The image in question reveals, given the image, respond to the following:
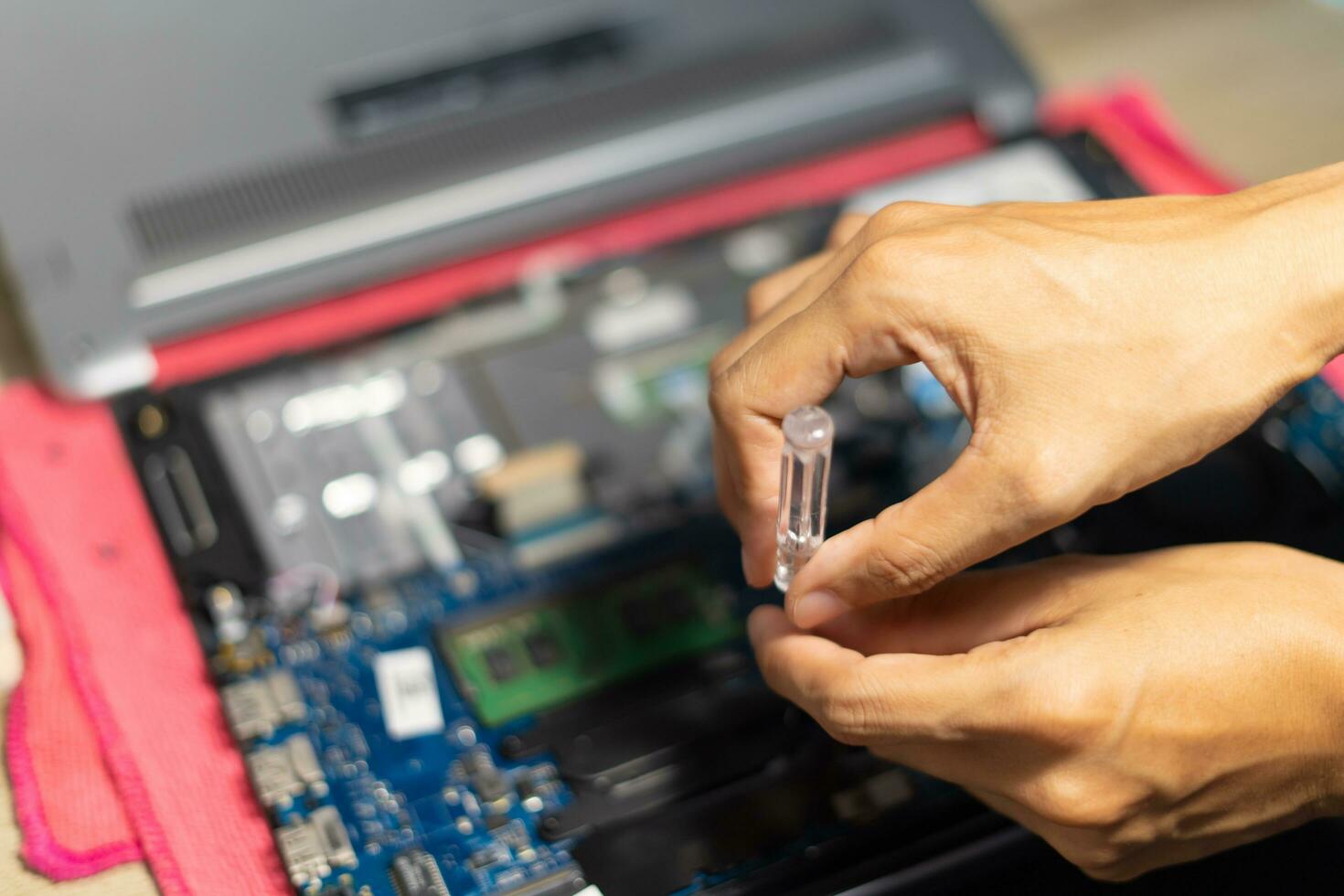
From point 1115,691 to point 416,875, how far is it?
514mm

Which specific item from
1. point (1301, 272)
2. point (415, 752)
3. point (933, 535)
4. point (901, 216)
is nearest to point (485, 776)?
point (415, 752)

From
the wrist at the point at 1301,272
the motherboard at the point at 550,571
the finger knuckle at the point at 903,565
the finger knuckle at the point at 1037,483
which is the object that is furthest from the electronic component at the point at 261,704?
the wrist at the point at 1301,272

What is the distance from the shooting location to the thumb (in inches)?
34.0

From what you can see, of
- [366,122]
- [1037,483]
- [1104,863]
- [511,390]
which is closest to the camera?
[1037,483]

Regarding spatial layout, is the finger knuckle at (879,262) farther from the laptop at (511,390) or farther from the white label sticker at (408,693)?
the white label sticker at (408,693)

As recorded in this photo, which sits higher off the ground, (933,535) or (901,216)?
(901,216)

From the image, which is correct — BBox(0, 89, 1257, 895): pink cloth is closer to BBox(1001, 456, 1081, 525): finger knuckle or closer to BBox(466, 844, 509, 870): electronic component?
BBox(466, 844, 509, 870): electronic component

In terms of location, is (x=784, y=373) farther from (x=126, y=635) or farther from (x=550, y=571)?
(x=126, y=635)

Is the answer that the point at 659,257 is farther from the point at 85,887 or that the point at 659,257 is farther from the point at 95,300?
the point at 85,887

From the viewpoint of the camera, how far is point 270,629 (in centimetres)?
117

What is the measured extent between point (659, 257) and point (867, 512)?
14.3 inches

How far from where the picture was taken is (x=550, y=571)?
1.24 metres

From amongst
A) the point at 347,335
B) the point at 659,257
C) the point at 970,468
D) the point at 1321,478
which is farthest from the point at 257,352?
the point at 1321,478

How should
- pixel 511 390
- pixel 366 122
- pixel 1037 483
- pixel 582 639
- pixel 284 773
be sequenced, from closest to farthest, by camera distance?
pixel 1037 483 → pixel 284 773 → pixel 582 639 → pixel 511 390 → pixel 366 122
